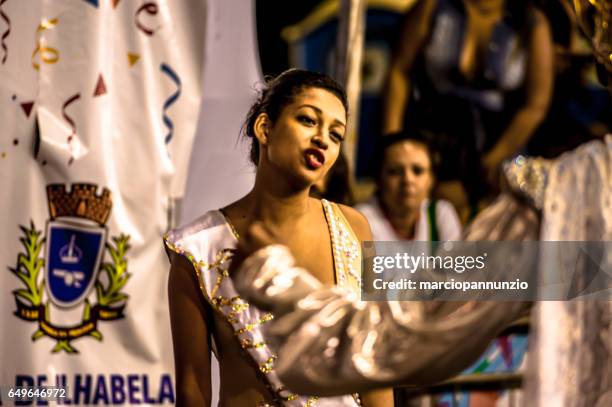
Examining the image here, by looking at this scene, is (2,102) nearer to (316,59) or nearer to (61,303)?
(61,303)

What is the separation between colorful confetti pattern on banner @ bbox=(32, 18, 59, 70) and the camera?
2535mm

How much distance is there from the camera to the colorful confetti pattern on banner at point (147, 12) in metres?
2.72

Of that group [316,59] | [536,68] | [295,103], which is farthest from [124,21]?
[536,68]

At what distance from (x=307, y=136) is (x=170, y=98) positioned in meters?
1.09

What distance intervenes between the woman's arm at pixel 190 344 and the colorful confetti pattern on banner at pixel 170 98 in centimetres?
105

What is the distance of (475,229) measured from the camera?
82.2 inches

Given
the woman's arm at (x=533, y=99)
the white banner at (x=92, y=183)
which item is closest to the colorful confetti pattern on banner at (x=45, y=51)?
A: the white banner at (x=92, y=183)

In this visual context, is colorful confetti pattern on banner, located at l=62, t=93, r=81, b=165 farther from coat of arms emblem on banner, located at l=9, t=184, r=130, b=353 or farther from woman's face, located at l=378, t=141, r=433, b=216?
woman's face, located at l=378, t=141, r=433, b=216

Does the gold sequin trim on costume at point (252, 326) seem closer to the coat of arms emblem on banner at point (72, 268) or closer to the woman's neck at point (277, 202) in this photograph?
the woman's neck at point (277, 202)

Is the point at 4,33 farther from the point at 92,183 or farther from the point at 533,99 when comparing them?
the point at 533,99

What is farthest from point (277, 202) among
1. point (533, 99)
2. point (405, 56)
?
→ point (533, 99)

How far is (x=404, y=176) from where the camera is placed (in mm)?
3361

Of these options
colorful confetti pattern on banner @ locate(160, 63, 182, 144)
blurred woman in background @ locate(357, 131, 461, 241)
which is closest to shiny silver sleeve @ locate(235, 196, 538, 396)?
colorful confetti pattern on banner @ locate(160, 63, 182, 144)

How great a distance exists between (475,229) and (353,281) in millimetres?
379
